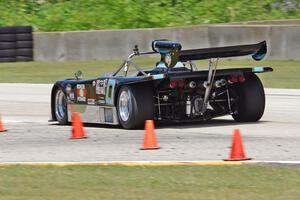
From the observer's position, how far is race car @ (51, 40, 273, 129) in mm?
12664

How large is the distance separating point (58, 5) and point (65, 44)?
7361mm

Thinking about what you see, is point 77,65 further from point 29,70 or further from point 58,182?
point 58,182

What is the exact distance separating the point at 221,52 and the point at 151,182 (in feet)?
14.7

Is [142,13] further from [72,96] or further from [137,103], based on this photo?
[137,103]

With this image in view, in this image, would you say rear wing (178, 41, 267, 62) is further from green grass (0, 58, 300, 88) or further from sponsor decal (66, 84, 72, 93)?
green grass (0, 58, 300, 88)

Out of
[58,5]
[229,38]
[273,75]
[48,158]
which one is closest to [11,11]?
[58,5]

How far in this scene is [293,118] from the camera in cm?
1443

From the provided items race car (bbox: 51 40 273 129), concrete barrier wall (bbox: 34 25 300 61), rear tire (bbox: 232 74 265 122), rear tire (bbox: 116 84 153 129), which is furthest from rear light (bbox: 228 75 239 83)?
concrete barrier wall (bbox: 34 25 300 61)

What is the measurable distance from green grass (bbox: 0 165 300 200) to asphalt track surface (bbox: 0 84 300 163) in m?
0.83

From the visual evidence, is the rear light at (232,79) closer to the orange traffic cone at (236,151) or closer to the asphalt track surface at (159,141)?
the asphalt track surface at (159,141)

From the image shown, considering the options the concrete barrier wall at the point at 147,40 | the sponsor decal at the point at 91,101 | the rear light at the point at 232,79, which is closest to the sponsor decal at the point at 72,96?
the sponsor decal at the point at 91,101

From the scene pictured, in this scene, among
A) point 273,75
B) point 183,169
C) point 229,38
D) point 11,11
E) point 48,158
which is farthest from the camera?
point 11,11

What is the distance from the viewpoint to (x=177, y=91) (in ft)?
42.7

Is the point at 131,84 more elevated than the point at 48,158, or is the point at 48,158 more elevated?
the point at 131,84
